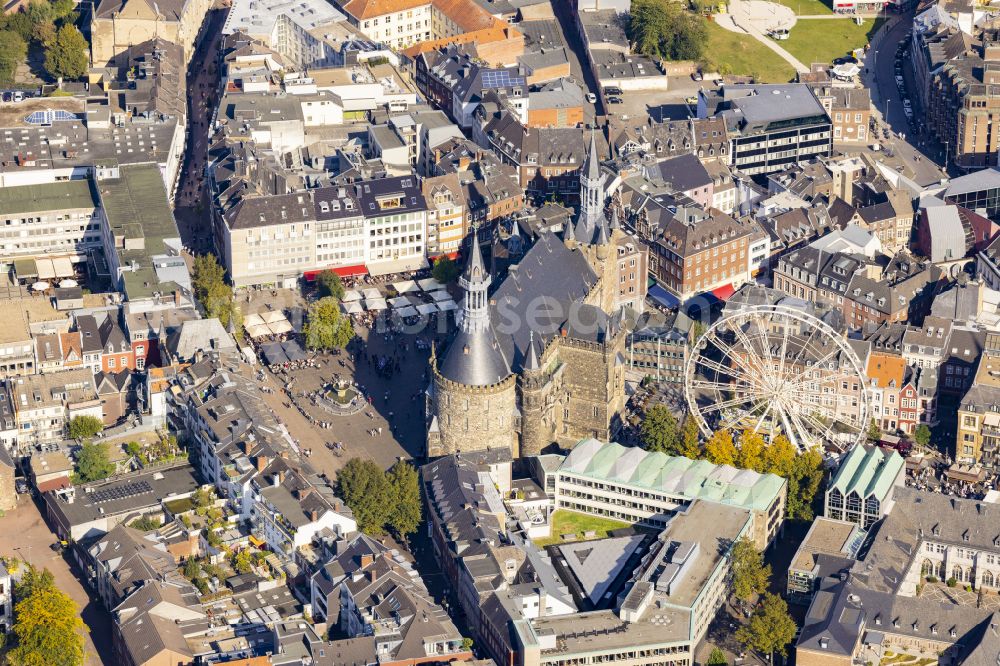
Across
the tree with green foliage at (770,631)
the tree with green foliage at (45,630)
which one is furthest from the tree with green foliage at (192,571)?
the tree with green foliage at (770,631)

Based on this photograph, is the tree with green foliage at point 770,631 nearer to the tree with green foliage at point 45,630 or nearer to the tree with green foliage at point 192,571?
the tree with green foliage at point 192,571

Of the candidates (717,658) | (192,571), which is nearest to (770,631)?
(717,658)

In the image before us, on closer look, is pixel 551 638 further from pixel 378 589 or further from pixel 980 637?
pixel 980 637

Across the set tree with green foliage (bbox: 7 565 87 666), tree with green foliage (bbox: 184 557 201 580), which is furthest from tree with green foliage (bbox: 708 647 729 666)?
tree with green foliage (bbox: 7 565 87 666)

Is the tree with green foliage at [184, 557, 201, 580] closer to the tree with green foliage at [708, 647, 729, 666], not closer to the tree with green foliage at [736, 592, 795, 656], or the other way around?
the tree with green foliage at [708, 647, 729, 666]

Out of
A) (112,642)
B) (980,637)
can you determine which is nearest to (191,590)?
(112,642)
